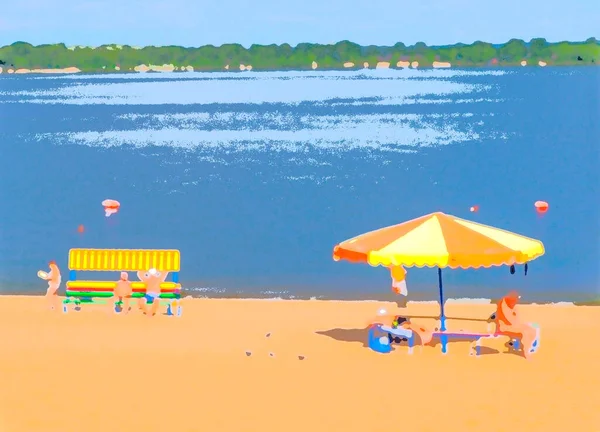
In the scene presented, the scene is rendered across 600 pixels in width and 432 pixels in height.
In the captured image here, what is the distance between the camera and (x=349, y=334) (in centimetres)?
1711

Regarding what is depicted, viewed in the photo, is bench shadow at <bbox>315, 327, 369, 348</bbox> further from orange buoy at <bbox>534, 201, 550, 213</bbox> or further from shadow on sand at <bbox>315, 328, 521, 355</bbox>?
orange buoy at <bbox>534, 201, 550, 213</bbox>

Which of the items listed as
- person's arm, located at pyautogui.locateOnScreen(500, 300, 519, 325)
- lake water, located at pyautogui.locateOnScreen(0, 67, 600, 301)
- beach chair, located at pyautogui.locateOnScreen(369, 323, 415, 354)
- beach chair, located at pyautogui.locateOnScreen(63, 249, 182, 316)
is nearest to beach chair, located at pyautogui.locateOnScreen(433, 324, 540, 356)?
person's arm, located at pyautogui.locateOnScreen(500, 300, 519, 325)

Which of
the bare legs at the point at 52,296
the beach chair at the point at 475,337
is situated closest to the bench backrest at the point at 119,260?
the bare legs at the point at 52,296

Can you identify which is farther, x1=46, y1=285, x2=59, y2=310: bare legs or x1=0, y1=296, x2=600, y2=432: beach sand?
x1=46, y1=285, x2=59, y2=310: bare legs

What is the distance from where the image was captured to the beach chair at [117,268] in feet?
61.7

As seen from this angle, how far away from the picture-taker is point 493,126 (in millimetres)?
104562

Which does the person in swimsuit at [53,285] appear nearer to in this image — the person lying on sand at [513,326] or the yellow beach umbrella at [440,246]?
the yellow beach umbrella at [440,246]

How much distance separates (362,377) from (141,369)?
279 cm

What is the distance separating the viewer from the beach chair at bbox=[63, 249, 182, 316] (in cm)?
1880

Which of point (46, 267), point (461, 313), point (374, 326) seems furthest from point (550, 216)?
point (374, 326)

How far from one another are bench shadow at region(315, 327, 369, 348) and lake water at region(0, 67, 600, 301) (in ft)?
27.0

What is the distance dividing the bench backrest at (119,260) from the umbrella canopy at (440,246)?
4624mm

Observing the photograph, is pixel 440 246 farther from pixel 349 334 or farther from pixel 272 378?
pixel 272 378

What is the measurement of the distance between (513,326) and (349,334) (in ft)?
8.76
